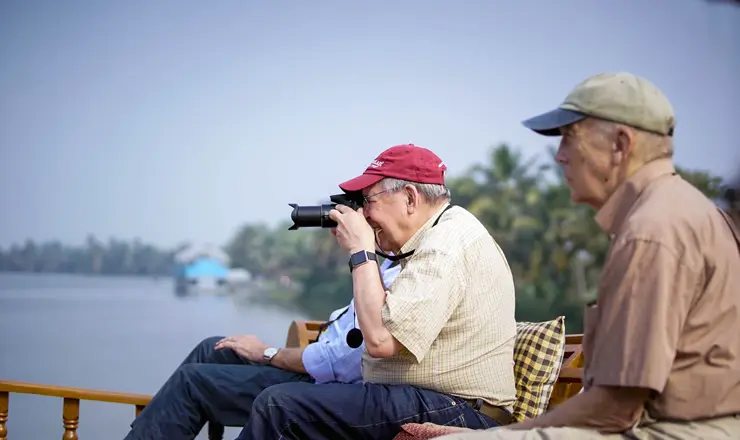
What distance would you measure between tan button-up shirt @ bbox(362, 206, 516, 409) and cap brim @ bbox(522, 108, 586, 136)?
20.4 inches

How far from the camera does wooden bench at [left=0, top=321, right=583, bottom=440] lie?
243 cm

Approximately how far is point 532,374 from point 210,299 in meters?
4.54

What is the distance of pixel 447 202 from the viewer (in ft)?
7.04

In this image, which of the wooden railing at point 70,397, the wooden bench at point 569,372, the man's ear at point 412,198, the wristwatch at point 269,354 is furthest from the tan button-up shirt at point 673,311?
the wooden railing at point 70,397

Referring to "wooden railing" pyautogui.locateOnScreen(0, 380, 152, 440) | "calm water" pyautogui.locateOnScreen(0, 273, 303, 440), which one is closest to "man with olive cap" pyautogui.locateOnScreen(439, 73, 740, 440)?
"wooden railing" pyautogui.locateOnScreen(0, 380, 152, 440)

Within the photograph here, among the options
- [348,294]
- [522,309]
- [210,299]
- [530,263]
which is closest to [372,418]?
[210,299]

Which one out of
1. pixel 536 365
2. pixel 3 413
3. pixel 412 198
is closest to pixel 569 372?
pixel 536 365

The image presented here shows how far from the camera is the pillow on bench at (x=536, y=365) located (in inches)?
82.4

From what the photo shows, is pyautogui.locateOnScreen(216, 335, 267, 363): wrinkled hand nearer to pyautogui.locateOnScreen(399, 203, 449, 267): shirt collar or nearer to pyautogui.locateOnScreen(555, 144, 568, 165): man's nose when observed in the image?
pyautogui.locateOnScreen(399, 203, 449, 267): shirt collar

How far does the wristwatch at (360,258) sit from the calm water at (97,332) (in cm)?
445

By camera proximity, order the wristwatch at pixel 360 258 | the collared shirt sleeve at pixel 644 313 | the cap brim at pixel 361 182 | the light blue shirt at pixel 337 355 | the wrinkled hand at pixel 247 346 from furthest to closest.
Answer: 1. the wrinkled hand at pixel 247 346
2. the light blue shirt at pixel 337 355
3. the cap brim at pixel 361 182
4. the wristwatch at pixel 360 258
5. the collared shirt sleeve at pixel 644 313

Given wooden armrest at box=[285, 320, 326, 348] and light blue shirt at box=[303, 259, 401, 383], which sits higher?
light blue shirt at box=[303, 259, 401, 383]

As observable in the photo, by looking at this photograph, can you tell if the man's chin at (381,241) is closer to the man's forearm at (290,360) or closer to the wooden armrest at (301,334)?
the man's forearm at (290,360)

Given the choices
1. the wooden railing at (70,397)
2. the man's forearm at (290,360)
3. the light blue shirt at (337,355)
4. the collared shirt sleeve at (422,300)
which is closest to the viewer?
the collared shirt sleeve at (422,300)
